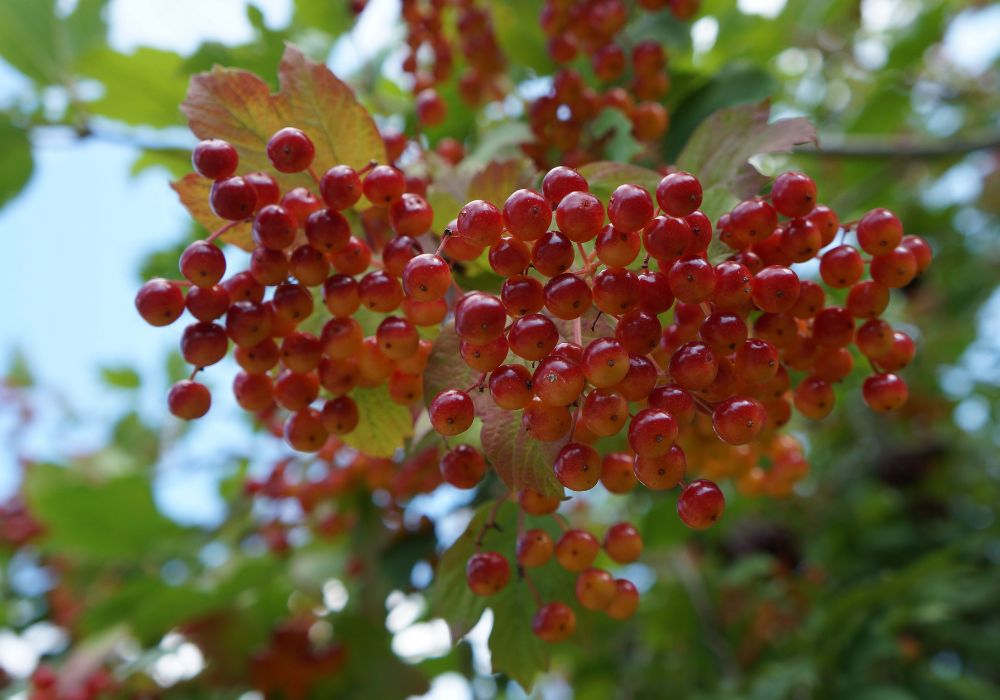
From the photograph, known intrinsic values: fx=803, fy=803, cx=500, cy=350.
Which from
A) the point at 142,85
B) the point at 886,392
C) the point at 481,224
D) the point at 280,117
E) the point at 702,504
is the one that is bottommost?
the point at 702,504

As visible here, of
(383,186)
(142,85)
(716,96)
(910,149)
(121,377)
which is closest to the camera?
(383,186)

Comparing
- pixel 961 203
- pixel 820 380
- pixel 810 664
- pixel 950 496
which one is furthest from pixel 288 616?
pixel 961 203

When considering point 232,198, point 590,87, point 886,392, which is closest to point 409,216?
point 232,198

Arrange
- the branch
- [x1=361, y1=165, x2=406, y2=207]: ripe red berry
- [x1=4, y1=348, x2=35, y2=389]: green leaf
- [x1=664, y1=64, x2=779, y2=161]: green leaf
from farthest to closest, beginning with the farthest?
[x1=4, y1=348, x2=35, y2=389]: green leaf < the branch < [x1=664, y1=64, x2=779, y2=161]: green leaf < [x1=361, y1=165, x2=406, y2=207]: ripe red berry

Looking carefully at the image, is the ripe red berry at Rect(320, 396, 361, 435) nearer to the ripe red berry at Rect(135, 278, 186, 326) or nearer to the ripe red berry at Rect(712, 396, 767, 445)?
the ripe red berry at Rect(135, 278, 186, 326)

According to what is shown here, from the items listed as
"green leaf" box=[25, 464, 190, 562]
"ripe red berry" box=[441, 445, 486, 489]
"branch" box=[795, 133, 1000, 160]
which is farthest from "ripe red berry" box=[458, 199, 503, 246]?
"green leaf" box=[25, 464, 190, 562]

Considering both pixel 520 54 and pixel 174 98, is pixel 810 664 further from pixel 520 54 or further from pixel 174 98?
pixel 174 98

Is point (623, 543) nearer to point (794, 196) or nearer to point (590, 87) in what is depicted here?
point (794, 196)

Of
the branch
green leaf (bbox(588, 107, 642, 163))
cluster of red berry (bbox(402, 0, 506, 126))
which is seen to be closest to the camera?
green leaf (bbox(588, 107, 642, 163))
